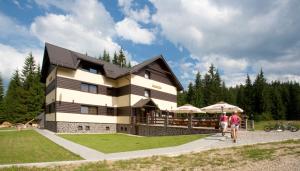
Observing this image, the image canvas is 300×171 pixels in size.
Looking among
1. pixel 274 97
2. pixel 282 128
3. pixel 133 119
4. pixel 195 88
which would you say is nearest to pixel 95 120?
pixel 133 119

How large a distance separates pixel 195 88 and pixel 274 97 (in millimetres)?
21794

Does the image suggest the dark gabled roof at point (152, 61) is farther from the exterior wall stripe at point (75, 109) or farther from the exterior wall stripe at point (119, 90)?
the exterior wall stripe at point (75, 109)

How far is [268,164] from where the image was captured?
833 centimetres

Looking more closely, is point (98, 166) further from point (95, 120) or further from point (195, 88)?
point (195, 88)

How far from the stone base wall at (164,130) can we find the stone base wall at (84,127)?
366cm

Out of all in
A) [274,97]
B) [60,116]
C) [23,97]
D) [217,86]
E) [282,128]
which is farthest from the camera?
[274,97]

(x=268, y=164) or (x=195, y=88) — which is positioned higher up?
(x=195, y=88)

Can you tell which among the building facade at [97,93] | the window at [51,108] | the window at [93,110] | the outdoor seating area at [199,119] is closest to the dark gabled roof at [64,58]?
the building facade at [97,93]

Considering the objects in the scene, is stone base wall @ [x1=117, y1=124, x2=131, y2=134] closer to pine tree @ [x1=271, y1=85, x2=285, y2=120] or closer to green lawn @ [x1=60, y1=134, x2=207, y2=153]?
green lawn @ [x1=60, y1=134, x2=207, y2=153]

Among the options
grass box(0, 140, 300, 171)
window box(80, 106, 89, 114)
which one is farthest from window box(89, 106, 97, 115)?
grass box(0, 140, 300, 171)

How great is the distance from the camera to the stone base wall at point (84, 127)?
80.7ft

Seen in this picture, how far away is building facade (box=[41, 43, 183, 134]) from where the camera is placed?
2488cm

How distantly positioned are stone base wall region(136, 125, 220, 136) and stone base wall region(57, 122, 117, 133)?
3.66m

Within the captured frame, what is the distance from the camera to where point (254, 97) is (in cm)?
6300
